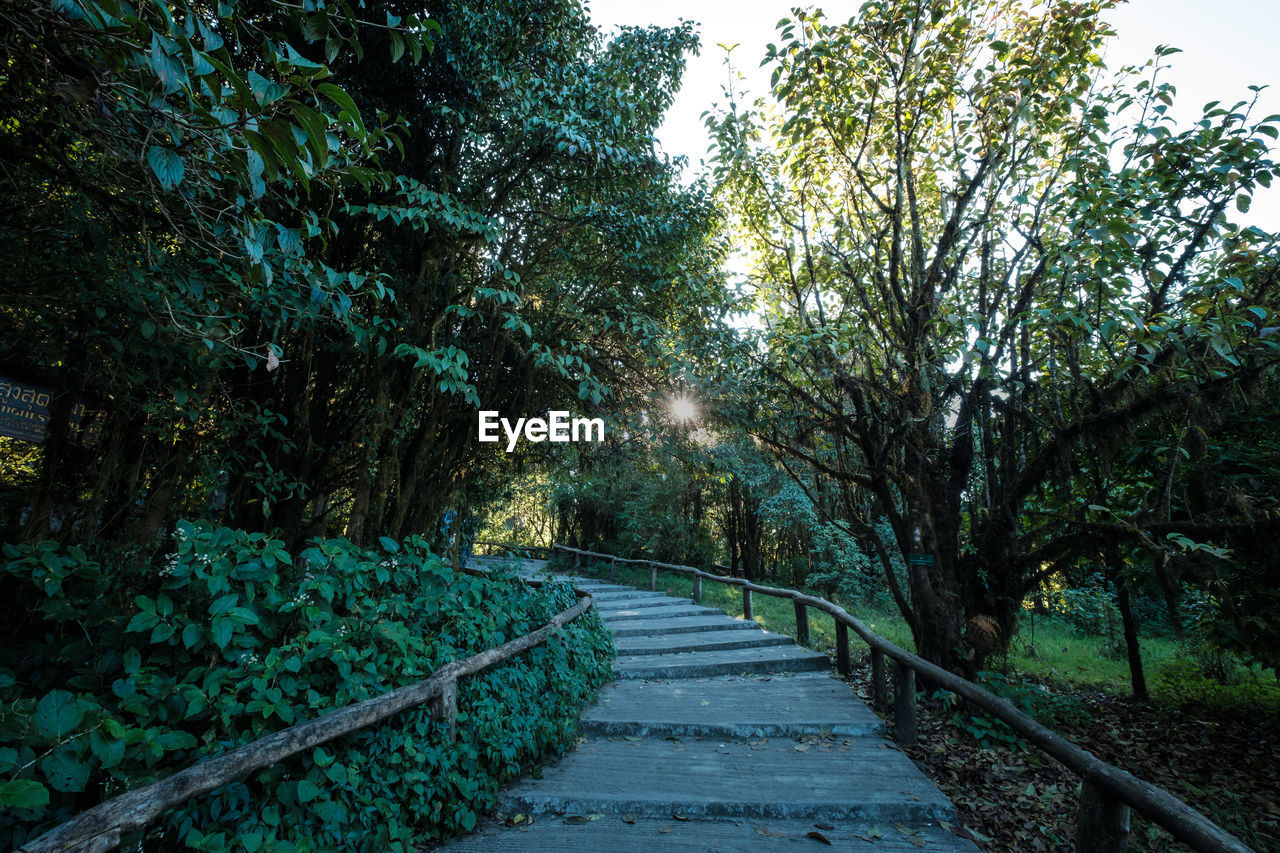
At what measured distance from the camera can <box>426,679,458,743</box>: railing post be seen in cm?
386

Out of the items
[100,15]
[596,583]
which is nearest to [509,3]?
[100,15]

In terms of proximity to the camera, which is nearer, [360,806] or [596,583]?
[360,806]

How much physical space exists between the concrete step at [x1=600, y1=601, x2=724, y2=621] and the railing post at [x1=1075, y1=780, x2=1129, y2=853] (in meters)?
8.12

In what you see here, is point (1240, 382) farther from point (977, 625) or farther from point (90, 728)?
point (90, 728)

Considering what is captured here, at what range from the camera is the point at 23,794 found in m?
1.82

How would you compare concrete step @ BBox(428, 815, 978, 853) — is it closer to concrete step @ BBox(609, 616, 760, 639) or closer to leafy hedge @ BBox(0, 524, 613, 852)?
leafy hedge @ BBox(0, 524, 613, 852)

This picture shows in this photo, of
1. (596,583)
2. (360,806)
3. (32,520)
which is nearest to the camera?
(360,806)

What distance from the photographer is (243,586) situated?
3207 mm

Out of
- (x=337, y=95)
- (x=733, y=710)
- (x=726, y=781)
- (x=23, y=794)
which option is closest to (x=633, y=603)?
(x=733, y=710)

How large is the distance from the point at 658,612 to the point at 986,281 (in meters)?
8.00

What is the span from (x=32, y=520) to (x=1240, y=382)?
9967mm

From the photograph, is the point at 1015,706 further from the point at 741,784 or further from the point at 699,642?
the point at 699,642

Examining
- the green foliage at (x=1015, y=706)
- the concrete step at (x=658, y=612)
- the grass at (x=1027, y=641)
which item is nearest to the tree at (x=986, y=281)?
the green foliage at (x=1015, y=706)

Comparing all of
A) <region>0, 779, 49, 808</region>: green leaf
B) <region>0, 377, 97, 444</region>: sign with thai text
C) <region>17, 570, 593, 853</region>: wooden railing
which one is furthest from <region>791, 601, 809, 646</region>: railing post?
<region>0, 377, 97, 444</region>: sign with thai text
